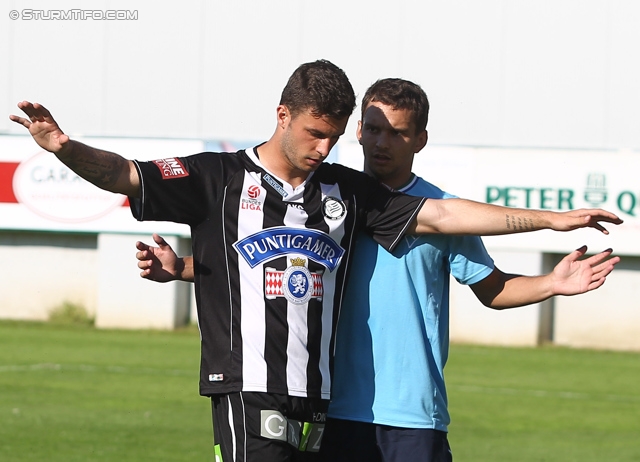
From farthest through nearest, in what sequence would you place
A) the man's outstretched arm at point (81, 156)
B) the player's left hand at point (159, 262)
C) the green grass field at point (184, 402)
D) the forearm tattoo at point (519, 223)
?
the green grass field at point (184, 402) < the player's left hand at point (159, 262) < the forearm tattoo at point (519, 223) < the man's outstretched arm at point (81, 156)

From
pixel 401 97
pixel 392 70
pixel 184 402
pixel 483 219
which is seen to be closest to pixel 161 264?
pixel 401 97

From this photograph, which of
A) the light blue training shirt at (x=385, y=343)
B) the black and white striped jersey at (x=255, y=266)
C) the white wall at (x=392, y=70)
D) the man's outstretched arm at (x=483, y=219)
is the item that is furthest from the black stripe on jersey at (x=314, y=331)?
the white wall at (x=392, y=70)

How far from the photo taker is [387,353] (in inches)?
189

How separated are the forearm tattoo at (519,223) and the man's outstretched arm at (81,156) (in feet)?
4.98

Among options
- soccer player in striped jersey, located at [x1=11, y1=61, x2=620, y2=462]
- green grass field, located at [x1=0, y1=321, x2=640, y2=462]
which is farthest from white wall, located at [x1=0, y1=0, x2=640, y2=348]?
soccer player in striped jersey, located at [x1=11, y1=61, x2=620, y2=462]

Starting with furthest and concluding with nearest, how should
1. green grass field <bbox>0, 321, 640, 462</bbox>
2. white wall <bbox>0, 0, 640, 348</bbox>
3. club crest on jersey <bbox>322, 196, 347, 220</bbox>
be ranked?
1. white wall <bbox>0, 0, 640, 348</bbox>
2. green grass field <bbox>0, 321, 640, 462</bbox>
3. club crest on jersey <bbox>322, 196, 347, 220</bbox>

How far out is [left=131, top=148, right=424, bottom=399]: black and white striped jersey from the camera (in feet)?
14.4

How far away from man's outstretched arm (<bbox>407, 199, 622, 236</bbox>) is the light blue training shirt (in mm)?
112

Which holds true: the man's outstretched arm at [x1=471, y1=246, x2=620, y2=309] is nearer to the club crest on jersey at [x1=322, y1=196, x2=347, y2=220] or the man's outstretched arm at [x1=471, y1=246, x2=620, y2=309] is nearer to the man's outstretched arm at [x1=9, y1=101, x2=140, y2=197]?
the club crest on jersey at [x1=322, y1=196, x2=347, y2=220]

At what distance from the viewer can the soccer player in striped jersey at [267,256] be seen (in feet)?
14.3

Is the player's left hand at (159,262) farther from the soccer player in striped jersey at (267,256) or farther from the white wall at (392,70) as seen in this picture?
the white wall at (392,70)

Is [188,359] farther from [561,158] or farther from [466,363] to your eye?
[561,158]

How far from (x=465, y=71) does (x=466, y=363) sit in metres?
6.02

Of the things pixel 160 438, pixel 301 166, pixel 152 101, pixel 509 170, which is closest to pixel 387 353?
pixel 301 166
